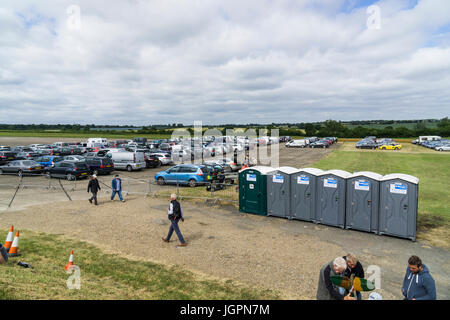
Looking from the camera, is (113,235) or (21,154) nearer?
(113,235)

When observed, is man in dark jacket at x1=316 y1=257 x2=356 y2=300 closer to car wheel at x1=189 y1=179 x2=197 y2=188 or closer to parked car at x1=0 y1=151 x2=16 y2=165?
car wheel at x1=189 y1=179 x2=197 y2=188

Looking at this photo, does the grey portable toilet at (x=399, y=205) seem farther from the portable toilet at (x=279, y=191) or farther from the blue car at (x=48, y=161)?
the blue car at (x=48, y=161)

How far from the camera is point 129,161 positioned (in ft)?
92.6

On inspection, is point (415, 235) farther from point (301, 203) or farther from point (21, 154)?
point (21, 154)

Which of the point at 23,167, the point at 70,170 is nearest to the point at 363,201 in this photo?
the point at 70,170

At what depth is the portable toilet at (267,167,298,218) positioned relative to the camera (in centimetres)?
1247

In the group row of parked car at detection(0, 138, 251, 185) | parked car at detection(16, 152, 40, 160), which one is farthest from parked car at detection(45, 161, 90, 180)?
parked car at detection(16, 152, 40, 160)

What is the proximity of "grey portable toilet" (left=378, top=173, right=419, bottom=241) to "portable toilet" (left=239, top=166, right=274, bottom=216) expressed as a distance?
15.0ft

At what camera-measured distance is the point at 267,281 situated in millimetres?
7148

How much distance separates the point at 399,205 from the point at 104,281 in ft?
30.5

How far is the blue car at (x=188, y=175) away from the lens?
19.9m

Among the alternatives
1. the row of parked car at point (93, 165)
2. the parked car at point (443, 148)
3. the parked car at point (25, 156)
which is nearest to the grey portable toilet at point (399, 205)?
the row of parked car at point (93, 165)
